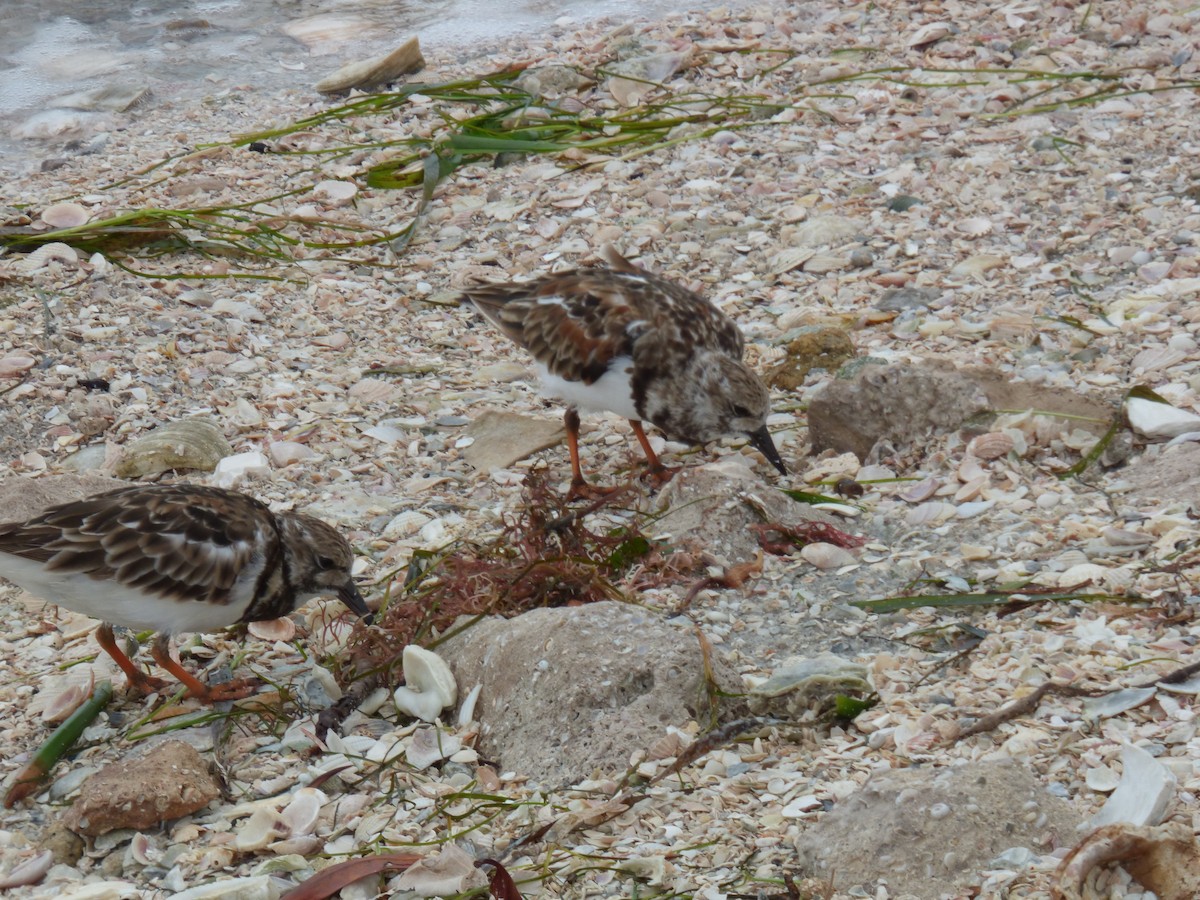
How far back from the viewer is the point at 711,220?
18.0 feet

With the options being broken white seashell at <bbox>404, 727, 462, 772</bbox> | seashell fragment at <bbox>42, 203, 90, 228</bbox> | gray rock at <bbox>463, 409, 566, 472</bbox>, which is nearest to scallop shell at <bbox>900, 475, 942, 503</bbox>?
gray rock at <bbox>463, 409, 566, 472</bbox>

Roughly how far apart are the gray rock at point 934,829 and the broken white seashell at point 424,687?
0.95 meters

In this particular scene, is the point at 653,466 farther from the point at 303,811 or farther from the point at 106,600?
the point at 303,811

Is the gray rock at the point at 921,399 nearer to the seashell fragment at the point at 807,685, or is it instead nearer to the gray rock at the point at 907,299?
the gray rock at the point at 907,299

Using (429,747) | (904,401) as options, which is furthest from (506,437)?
(429,747)

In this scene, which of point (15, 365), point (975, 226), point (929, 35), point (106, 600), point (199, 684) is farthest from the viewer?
point (929, 35)

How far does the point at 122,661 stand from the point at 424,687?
788mm

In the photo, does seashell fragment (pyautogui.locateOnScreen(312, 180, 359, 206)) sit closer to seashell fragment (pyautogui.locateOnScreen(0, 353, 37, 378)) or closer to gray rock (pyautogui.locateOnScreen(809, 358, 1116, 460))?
seashell fragment (pyautogui.locateOnScreen(0, 353, 37, 378))

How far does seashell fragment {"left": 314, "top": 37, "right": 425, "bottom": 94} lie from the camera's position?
22.2 ft

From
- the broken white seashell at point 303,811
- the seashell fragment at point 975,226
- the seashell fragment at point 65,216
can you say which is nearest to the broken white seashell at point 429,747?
the broken white seashell at point 303,811

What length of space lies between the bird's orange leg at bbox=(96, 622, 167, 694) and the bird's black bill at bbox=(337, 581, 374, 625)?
0.49 metres

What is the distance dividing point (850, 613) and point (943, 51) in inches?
148

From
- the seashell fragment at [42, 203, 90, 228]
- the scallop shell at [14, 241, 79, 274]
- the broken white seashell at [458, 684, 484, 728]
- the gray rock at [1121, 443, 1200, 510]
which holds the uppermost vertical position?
the seashell fragment at [42, 203, 90, 228]

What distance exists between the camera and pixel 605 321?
432 cm
